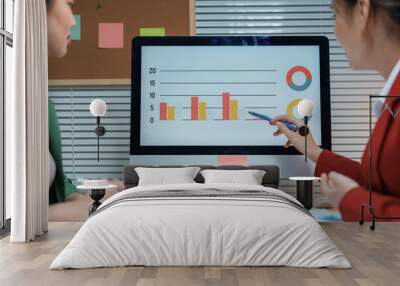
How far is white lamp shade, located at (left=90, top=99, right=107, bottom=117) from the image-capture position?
6070 mm

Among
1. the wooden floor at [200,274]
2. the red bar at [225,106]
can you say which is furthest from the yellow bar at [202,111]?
the wooden floor at [200,274]

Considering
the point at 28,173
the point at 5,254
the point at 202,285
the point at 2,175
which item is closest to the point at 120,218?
the point at 202,285

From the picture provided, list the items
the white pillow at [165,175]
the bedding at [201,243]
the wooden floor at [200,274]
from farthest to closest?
1. the white pillow at [165,175]
2. the bedding at [201,243]
3. the wooden floor at [200,274]

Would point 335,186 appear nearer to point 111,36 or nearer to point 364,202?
point 364,202

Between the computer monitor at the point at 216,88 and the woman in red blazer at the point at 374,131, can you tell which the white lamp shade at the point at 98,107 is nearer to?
the computer monitor at the point at 216,88

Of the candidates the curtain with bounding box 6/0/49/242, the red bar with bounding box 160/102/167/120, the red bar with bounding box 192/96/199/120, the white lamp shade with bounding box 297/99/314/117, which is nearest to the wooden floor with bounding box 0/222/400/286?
the curtain with bounding box 6/0/49/242

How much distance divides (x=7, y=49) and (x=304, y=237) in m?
3.74

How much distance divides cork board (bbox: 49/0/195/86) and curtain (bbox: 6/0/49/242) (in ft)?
2.99

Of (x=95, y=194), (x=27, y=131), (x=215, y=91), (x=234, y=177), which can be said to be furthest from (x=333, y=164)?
(x=27, y=131)

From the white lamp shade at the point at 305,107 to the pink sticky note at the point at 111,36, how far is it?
6.76 feet

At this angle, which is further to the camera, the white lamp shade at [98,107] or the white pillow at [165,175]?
the white lamp shade at [98,107]

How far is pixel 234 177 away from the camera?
5781 millimetres

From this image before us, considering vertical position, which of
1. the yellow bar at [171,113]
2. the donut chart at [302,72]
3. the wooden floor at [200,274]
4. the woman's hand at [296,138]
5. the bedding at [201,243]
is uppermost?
the donut chart at [302,72]

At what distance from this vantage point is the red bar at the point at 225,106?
6.14m
